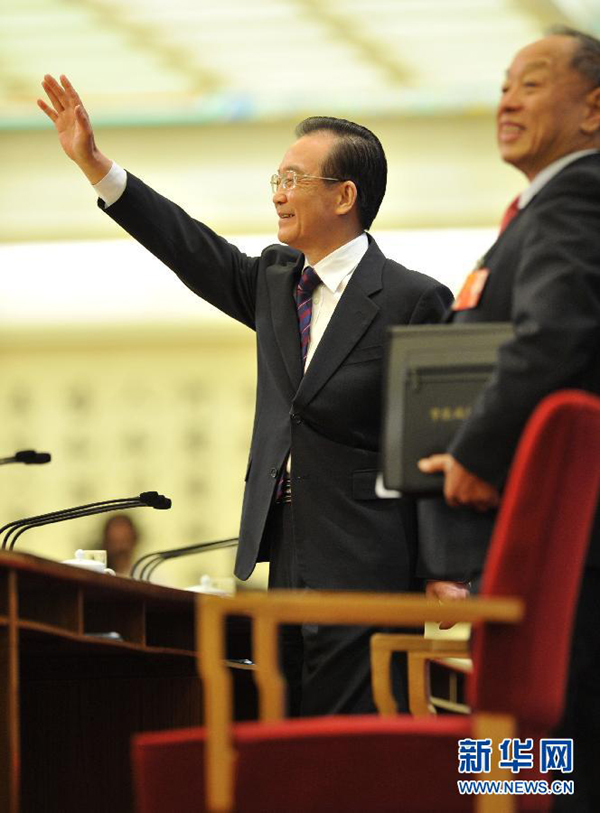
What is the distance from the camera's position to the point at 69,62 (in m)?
7.64

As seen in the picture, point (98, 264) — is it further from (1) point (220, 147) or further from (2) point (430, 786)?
(2) point (430, 786)

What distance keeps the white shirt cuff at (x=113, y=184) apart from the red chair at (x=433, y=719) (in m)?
1.48

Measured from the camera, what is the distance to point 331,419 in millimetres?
2951

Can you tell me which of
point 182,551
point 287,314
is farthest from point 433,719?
point 182,551

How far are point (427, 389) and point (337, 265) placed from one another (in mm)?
939

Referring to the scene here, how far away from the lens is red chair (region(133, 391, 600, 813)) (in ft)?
5.85

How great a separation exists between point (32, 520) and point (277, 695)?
1406 mm

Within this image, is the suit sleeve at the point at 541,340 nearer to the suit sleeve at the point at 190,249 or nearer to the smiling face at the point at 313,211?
the smiling face at the point at 313,211

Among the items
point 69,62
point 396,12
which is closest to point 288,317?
point 396,12

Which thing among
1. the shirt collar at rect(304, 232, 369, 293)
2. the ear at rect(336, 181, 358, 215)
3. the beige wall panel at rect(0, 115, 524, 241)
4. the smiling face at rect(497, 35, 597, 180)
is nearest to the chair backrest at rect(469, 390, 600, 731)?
the smiling face at rect(497, 35, 597, 180)

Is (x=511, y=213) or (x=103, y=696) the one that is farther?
(x=103, y=696)

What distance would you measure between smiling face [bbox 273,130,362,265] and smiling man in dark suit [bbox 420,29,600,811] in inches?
30.9
